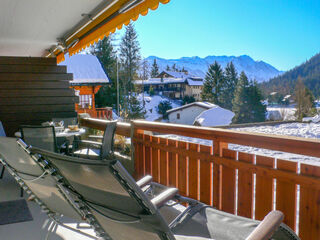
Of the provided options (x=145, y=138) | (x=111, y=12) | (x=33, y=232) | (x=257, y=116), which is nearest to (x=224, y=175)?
(x=145, y=138)

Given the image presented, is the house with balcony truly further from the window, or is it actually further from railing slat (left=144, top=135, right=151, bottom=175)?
the window

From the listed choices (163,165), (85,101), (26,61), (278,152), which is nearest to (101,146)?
(163,165)

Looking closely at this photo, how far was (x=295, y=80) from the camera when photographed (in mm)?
68500

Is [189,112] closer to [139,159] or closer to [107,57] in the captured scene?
[107,57]

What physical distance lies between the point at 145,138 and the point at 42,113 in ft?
11.5

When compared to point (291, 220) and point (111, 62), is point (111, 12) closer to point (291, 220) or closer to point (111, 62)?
point (291, 220)

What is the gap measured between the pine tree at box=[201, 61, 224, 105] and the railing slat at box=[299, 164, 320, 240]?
186 ft

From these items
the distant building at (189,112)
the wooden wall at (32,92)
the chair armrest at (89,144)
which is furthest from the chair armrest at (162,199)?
the distant building at (189,112)

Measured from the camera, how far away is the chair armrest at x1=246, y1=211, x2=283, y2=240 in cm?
125

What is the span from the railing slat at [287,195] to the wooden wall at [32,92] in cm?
498

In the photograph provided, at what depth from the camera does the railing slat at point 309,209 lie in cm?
182

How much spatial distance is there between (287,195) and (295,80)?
2884 inches

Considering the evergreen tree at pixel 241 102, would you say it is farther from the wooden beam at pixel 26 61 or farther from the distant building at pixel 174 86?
the wooden beam at pixel 26 61

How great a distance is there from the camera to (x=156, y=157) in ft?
10.8
